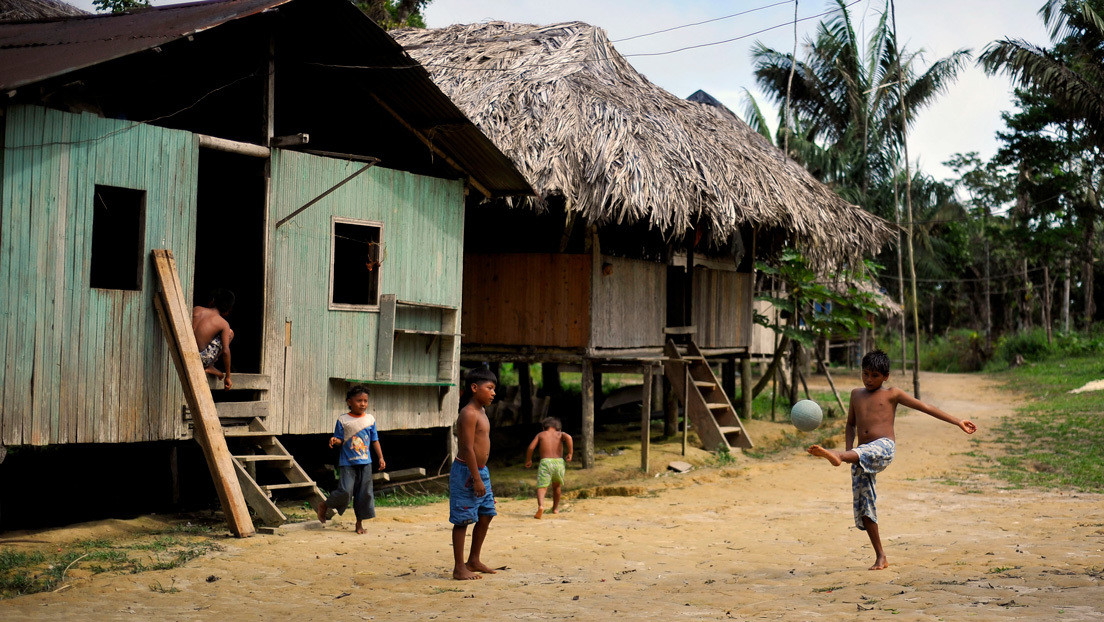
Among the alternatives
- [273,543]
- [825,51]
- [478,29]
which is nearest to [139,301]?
[273,543]

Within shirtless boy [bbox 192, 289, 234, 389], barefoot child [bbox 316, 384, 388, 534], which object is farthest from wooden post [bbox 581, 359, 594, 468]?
shirtless boy [bbox 192, 289, 234, 389]

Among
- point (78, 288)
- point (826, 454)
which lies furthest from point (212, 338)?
point (826, 454)

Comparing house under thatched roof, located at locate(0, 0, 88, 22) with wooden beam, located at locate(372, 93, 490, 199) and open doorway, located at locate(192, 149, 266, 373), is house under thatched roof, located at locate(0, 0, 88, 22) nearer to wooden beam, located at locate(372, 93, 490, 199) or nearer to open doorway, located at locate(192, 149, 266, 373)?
open doorway, located at locate(192, 149, 266, 373)

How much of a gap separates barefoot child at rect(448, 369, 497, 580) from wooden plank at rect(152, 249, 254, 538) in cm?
232

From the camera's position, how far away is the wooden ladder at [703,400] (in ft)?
44.6

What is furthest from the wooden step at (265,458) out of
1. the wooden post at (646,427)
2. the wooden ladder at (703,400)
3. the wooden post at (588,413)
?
the wooden ladder at (703,400)

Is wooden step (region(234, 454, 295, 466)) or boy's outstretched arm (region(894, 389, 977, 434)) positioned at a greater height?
boy's outstretched arm (region(894, 389, 977, 434))

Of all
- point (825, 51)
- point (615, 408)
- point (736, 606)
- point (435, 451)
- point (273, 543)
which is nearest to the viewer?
point (736, 606)

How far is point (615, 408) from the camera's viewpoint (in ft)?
62.0

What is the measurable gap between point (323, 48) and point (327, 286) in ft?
7.93

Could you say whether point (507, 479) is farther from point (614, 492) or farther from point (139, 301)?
point (139, 301)

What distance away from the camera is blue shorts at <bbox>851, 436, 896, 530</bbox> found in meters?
6.36

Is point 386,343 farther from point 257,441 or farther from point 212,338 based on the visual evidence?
point 212,338

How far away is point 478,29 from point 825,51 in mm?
18024
